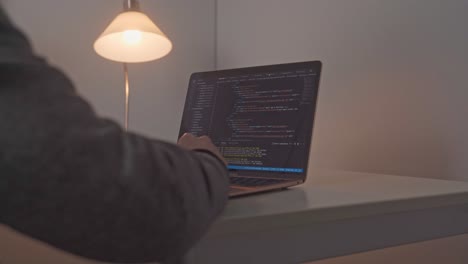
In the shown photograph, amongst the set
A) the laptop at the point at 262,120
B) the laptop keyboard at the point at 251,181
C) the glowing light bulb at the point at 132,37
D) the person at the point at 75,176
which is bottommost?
the laptop keyboard at the point at 251,181

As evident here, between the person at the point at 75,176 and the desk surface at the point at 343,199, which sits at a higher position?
the person at the point at 75,176

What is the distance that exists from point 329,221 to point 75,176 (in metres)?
0.42

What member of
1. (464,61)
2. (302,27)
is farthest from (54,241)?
(302,27)

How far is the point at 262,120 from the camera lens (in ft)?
3.03

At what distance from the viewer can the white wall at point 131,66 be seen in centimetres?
172

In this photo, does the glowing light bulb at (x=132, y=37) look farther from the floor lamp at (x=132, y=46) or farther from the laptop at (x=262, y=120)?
the laptop at (x=262, y=120)

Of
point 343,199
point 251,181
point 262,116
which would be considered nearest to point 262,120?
point 262,116

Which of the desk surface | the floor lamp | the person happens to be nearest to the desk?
the desk surface

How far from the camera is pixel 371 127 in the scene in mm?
1280

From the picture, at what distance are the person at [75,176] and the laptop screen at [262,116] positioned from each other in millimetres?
501

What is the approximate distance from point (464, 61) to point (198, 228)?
0.91 m

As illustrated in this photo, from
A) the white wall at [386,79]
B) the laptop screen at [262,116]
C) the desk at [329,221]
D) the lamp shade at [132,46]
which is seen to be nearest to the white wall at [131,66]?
the lamp shade at [132,46]

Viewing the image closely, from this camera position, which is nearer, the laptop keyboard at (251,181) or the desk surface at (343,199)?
the desk surface at (343,199)

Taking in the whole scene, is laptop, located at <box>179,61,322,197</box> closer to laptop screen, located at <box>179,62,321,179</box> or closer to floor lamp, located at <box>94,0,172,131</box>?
laptop screen, located at <box>179,62,321,179</box>
